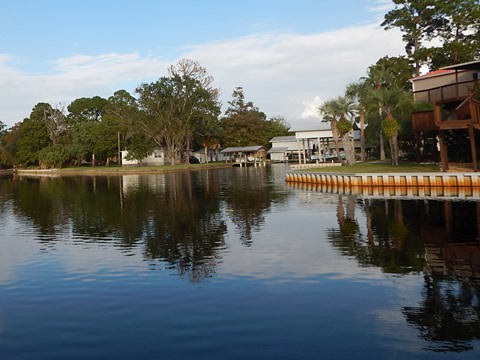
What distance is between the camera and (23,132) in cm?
11462

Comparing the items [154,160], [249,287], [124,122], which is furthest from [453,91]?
[154,160]

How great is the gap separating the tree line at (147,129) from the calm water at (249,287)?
229ft

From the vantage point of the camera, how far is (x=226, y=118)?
121 metres

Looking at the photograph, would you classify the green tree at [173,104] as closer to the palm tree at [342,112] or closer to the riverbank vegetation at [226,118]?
the riverbank vegetation at [226,118]

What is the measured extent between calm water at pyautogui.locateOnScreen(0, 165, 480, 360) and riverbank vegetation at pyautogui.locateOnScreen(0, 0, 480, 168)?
2421cm

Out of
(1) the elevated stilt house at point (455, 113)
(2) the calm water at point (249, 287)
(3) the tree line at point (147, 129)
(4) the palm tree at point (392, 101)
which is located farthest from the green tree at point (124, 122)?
(2) the calm water at point (249, 287)

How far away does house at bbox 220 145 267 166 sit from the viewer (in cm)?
10506

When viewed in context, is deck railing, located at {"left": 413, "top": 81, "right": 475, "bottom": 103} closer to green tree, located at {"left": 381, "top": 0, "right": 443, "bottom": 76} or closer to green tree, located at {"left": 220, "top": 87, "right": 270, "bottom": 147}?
green tree, located at {"left": 381, "top": 0, "right": 443, "bottom": 76}

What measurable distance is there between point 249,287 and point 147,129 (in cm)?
8513

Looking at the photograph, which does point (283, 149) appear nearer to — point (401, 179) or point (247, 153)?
point (247, 153)

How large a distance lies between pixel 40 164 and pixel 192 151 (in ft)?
120

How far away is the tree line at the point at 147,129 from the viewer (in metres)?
94.1

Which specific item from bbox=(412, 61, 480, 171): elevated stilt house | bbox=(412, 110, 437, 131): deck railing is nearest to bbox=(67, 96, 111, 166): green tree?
bbox=(412, 61, 480, 171): elevated stilt house

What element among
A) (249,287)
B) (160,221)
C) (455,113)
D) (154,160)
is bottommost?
(249,287)
